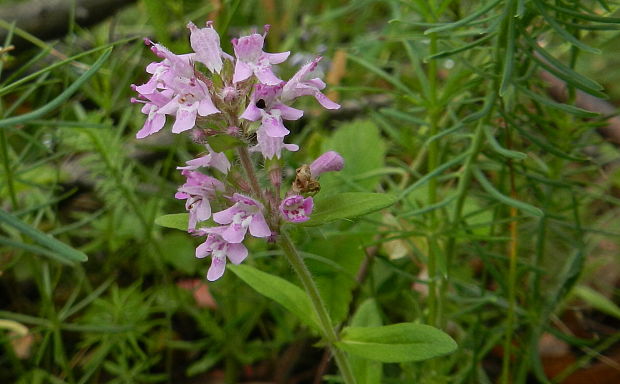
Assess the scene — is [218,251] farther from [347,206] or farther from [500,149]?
[500,149]

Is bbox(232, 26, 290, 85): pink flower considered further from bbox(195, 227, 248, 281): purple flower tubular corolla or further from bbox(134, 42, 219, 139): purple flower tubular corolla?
bbox(195, 227, 248, 281): purple flower tubular corolla

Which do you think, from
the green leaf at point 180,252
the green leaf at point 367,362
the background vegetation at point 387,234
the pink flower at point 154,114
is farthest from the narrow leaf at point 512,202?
the green leaf at point 180,252

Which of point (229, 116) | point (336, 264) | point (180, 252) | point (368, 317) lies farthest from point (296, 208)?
point (180, 252)

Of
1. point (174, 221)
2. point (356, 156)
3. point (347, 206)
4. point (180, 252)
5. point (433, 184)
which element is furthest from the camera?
point (180, 252)

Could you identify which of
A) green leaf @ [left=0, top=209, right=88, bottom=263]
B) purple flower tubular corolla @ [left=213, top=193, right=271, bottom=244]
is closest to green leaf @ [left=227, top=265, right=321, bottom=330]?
purple flower tubular corolla @ [left=213, top=193, right=271, bottom=244]

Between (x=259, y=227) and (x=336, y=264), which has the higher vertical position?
(x=259, y=227)

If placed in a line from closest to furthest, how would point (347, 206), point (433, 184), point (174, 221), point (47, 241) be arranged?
point (47, 241) < point (347, 206) < point (174, 221) < point (433, 184)

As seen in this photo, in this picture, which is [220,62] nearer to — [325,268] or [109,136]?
[325,268]

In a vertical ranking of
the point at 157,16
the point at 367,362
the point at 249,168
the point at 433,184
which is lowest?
the point at 367,362
